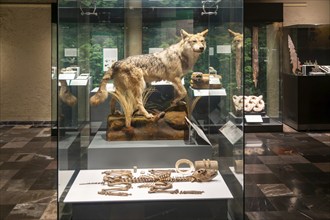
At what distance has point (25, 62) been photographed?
10070 millimetres

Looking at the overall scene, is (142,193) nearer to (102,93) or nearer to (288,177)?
(102,93)

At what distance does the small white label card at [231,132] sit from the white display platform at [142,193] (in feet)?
1.05

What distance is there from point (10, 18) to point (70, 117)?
7199mm

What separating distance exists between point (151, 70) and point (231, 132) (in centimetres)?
88

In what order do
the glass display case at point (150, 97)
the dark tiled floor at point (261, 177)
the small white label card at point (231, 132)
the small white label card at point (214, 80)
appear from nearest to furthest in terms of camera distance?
the small white label card at point (231, 132) → the glass display case at point (150, 97) → the small white label card at point (214, 80) → the dark tiled floor at point (261, 177)

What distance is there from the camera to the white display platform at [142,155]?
372 cm

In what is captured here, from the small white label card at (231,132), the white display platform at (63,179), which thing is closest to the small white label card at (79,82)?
the white display platform at (63,179)

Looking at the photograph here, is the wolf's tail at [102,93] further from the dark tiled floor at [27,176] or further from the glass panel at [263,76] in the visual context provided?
the glass panel at [263,76]

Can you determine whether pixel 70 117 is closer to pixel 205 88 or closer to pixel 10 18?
pixel 205 88

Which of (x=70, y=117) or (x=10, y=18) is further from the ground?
(x=10, y=18)

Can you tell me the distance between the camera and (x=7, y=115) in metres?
10.2

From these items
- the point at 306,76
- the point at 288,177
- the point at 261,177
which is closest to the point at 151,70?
the point at 261,177

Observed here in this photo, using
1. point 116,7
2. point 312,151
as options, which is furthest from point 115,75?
point 312,151


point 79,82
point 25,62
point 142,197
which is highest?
point 25,62
